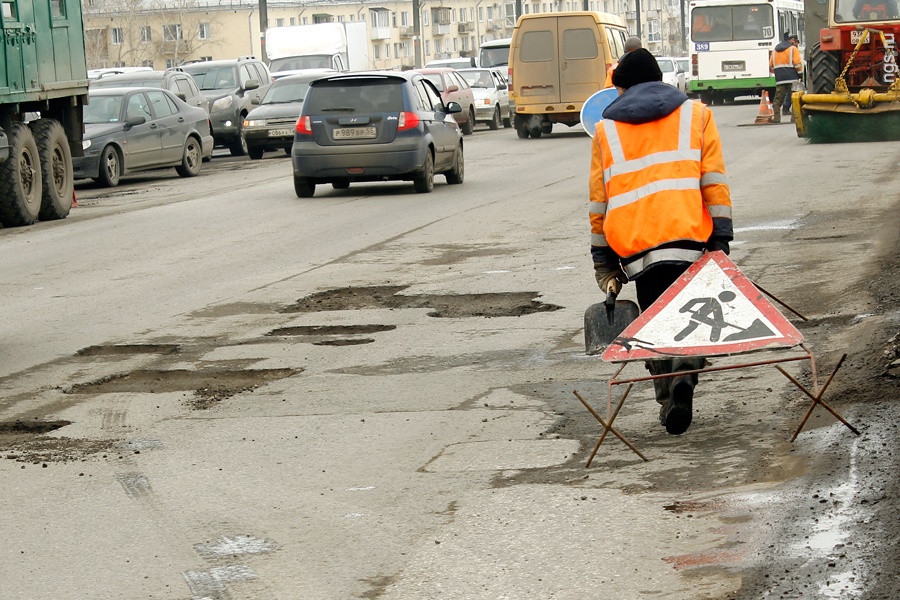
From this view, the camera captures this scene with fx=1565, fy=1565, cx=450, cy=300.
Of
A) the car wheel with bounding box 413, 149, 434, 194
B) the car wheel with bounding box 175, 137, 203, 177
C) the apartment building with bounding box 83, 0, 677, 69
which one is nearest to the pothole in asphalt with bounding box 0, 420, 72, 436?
the car wheel with bounding box 413, 149, 434, 194

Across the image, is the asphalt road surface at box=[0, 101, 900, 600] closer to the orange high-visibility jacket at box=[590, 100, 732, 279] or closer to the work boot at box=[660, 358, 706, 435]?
the work boot at box=[660, 358, 706, 435]

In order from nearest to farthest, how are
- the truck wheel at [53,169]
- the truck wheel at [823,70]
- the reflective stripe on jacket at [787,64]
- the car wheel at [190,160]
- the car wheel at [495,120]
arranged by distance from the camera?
the truck wheel at [53,169], the truck wheel at [823,70], the car wheel at [190,160], the reflective stripe on jacket at [787,64], the car wheel at [495,120]

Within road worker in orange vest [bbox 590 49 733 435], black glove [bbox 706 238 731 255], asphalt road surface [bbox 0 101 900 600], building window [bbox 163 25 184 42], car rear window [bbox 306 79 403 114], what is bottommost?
asphalt road surface [bbox 0 101 900 600]

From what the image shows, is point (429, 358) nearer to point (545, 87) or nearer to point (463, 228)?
point (463, 228)

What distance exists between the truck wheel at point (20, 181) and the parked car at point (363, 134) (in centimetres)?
313

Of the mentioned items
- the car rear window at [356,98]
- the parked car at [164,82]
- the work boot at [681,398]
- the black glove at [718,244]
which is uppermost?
the parked car at [164,82]

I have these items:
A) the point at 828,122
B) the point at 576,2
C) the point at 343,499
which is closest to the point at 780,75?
the point at 828,122

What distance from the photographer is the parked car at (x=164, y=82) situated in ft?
90.8

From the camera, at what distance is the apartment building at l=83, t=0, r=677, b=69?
108 meters

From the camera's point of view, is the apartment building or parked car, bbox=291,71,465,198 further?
the apartment building

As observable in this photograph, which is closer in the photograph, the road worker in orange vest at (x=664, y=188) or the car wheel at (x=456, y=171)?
the road worker in orange vest at (x=664, y=188)

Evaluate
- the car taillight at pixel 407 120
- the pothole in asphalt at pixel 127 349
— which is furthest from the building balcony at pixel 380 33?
the pothole in asphalt at pixel 127 349

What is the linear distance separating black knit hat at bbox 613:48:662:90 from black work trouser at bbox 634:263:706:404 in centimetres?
80

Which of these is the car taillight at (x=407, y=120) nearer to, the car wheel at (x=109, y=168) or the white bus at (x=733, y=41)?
the car wheel at (x=109, y=168)
